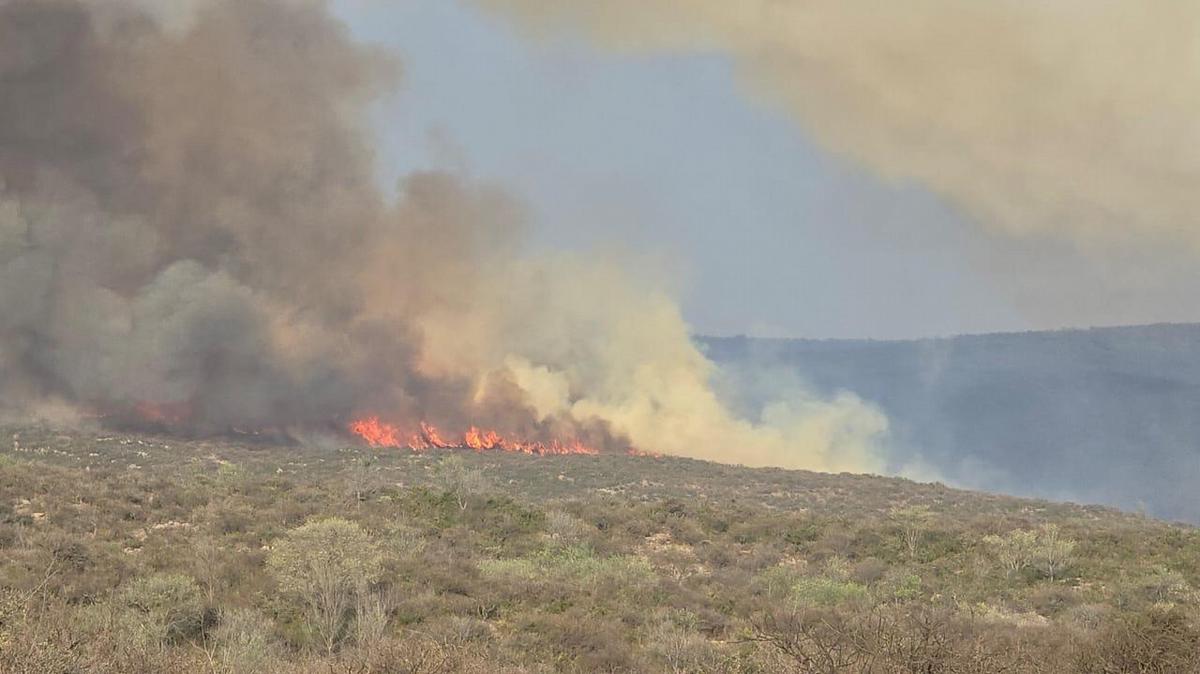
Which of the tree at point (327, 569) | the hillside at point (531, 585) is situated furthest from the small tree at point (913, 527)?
the tree at point (327, 569)

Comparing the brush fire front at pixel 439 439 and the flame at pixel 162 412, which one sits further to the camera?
the brush fire front at pixel 439 439

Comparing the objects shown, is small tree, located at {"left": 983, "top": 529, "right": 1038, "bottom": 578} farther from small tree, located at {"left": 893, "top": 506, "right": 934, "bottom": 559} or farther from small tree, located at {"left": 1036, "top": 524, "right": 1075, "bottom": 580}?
small tree, located at {"left": 893, "top": 506, "right": 934, "bottom": 559}

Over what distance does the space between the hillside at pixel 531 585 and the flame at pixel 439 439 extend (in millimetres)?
34378

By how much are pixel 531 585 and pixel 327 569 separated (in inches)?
180

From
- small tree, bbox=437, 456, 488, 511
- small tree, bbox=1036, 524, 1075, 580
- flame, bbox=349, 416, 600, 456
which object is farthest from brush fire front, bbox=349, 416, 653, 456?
small tree, bbox=1036, 524, 1075, 580

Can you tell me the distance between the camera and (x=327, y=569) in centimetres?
1614

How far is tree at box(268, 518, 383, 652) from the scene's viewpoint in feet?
48.6

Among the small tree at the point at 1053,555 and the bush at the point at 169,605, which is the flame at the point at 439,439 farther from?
the bush at the point at 169,605

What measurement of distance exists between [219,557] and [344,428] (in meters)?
56.3

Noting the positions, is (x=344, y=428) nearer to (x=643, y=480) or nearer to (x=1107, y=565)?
(x=643, y=480)

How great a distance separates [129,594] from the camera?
1463 centimetres

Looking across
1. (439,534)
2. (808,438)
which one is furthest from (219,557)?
(808,438)

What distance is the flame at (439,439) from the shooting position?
72.8 metres

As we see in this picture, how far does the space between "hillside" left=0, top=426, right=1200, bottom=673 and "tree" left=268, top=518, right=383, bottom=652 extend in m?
0.07
